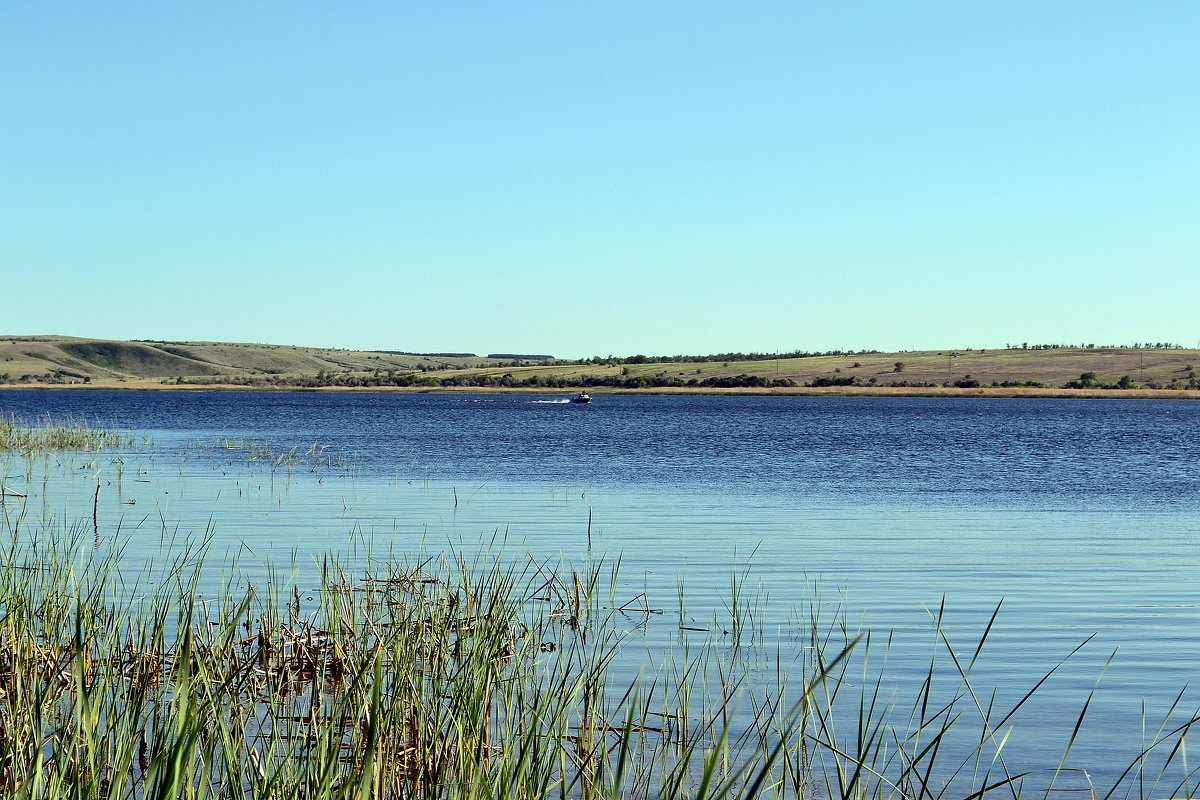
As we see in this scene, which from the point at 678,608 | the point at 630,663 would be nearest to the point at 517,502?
the point at 678,608

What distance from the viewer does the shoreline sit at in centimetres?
12112

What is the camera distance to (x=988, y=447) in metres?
47.4

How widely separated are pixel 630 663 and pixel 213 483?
19317 millimetres

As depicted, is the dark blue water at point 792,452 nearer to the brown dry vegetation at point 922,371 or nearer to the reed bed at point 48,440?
the reed bed at point 48,440

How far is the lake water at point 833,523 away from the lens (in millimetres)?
10750

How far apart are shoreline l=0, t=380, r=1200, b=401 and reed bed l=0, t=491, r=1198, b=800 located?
11100 cm

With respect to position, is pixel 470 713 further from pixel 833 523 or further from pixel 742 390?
pixel 742 390

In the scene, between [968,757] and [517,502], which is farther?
[517,502]

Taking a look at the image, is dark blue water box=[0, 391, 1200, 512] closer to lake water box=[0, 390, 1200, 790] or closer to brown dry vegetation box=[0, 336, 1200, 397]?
lake water box=[0, 390, 1200, 790]

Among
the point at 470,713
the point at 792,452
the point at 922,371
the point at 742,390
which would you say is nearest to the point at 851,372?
the point at 922,371

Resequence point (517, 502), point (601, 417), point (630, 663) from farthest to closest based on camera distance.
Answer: point (601, 417)
point (517, 502)
point (630, 663)

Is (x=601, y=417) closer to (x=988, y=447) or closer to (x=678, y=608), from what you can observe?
(x=988, y=447)

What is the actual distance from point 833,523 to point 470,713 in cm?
1653

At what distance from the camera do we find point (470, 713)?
5.47 meters
